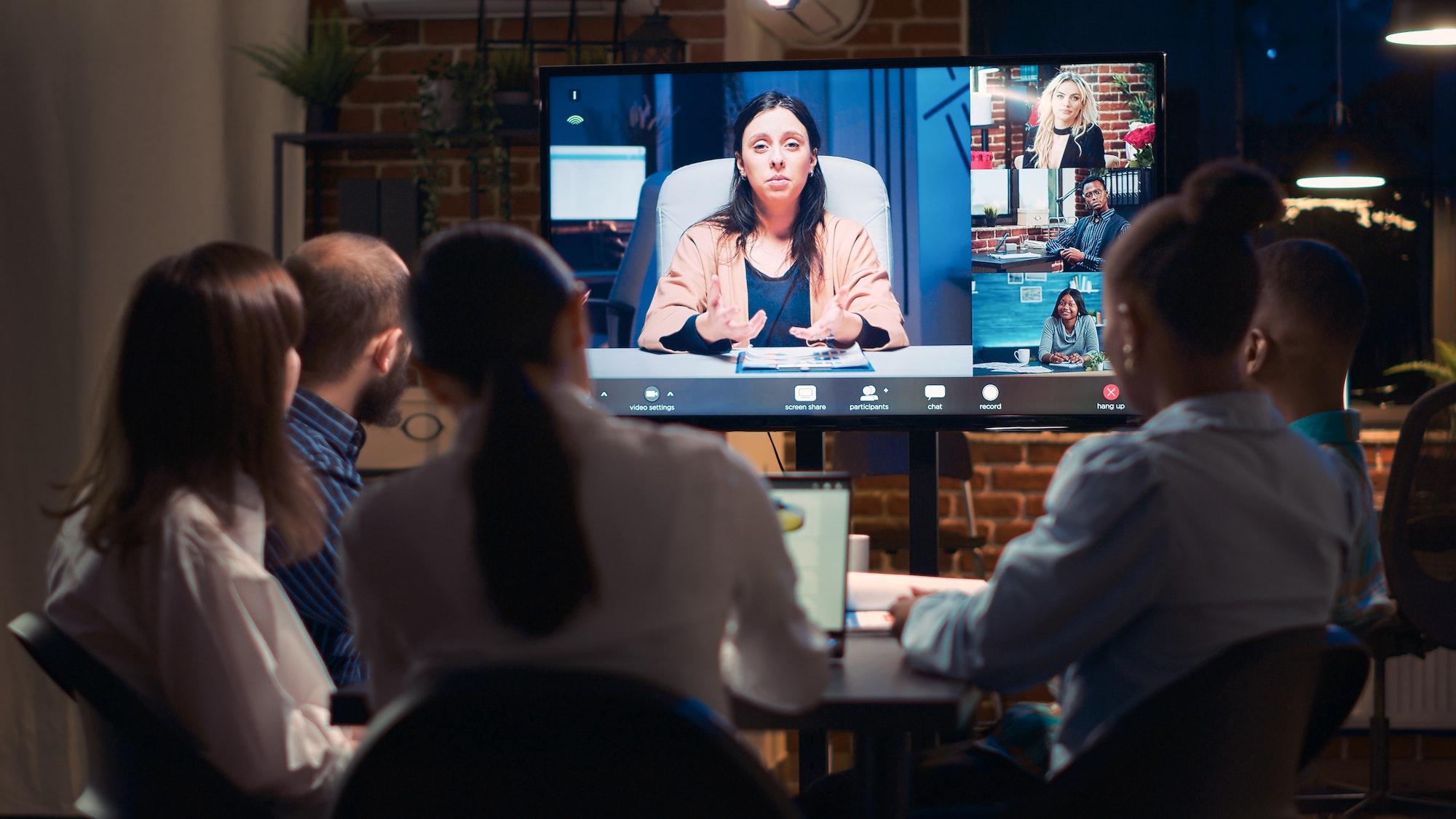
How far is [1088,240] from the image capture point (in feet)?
7.08

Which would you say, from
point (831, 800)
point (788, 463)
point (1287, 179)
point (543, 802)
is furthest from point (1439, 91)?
point (543, 802)

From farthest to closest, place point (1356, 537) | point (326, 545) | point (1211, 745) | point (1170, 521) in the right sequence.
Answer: point (1356, 537)
point (326, 545)
point (1170, 521)
point (1211, 745)

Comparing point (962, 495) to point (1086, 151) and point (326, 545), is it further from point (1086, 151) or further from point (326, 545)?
point (326, 545)

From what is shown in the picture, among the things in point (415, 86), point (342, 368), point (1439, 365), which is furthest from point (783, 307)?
point (1439, 365)

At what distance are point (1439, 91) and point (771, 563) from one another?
3985mm

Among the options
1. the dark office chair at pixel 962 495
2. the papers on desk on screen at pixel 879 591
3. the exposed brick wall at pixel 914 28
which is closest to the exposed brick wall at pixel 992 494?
the dark office chair at pixel 962 495

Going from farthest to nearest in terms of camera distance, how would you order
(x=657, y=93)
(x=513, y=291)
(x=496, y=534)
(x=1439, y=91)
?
(x=1439, y=91), (x=657, y=93), (x=513, y=291), (x=496, y=534)

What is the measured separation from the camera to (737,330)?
87.5 inches

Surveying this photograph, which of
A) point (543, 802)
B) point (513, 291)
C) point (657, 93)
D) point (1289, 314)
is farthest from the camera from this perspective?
point (657, 93)

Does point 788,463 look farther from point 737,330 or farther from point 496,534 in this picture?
point 496,534

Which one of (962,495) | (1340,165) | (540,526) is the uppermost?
(1340,165)

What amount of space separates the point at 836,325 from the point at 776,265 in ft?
0.51

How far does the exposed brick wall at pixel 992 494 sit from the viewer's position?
13.1ft

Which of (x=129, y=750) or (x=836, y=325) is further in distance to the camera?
(x=836, y=325)
